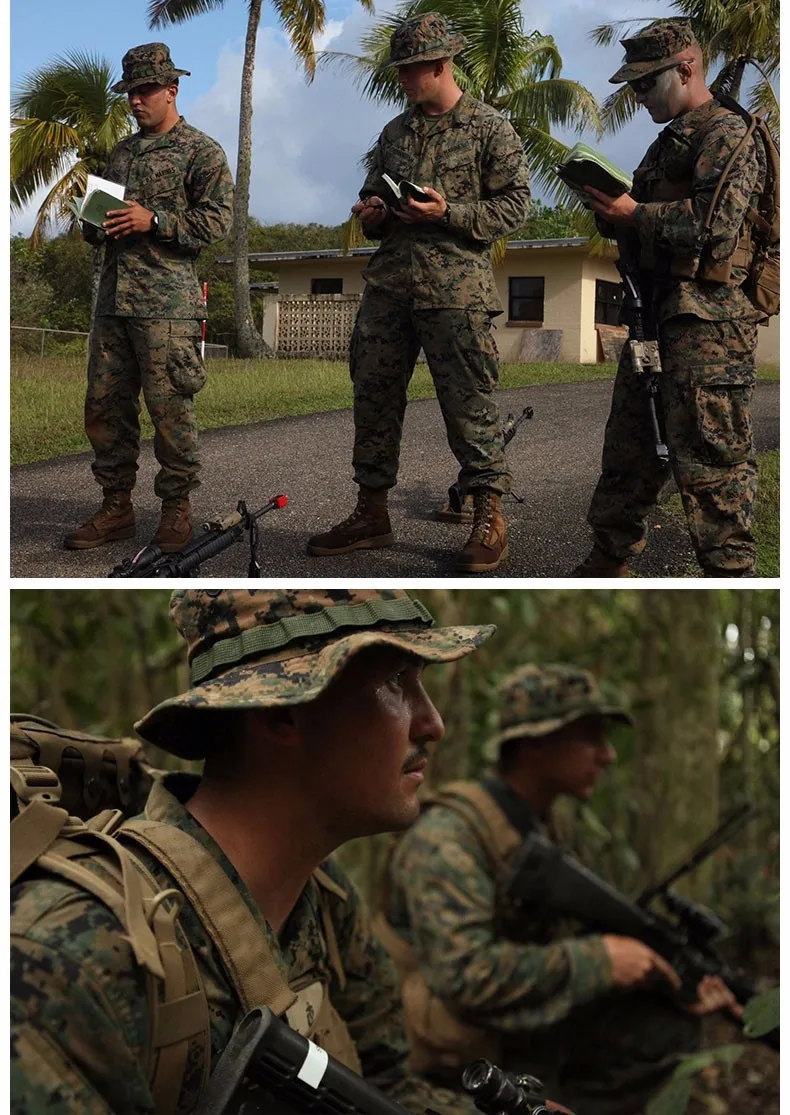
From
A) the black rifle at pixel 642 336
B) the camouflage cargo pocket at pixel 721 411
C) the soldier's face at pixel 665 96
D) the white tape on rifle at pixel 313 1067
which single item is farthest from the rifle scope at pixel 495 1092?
the soldier's face at pixel 665 96

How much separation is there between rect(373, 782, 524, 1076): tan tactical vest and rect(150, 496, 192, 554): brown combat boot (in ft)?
5.93

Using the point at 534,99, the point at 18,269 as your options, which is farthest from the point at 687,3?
the point at 18,269

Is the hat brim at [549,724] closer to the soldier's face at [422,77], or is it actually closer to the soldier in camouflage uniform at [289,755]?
the soldier in camouflage uniform at [289,755]

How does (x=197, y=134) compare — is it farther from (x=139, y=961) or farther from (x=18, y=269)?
(x=18, y=269)

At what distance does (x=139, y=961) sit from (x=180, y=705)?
57 centimetres

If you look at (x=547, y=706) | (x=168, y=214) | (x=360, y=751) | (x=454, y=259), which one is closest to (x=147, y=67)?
(x=168, y=214)

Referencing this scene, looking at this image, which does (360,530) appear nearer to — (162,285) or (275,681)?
(162,285)

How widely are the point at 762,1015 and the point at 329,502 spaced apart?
4.28m

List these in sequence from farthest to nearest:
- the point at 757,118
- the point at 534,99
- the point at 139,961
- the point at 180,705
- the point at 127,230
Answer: the point at 534,99
the point at 127,230
the point at 757,118
the point at 180,705
the point at 139,961

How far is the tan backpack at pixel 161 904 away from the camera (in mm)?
2084

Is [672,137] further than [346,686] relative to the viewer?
Yes

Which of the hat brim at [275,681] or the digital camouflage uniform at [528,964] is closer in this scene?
the hat brim at [275,681]

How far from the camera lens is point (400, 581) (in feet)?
17.7

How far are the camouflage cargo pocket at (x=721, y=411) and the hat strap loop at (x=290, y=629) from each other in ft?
8.12
